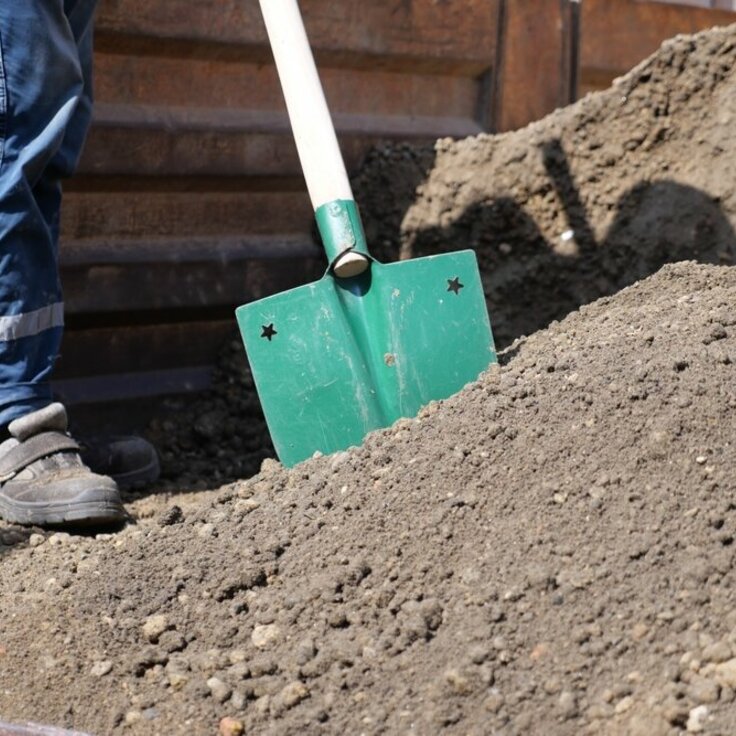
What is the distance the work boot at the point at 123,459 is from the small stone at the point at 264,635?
1.23 metres

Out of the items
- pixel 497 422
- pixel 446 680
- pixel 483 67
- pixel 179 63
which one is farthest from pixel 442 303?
pixel 483 67

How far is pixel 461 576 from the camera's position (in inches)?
71.4

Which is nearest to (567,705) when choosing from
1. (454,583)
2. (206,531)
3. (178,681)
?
(454,583)

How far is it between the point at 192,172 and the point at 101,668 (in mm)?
1969

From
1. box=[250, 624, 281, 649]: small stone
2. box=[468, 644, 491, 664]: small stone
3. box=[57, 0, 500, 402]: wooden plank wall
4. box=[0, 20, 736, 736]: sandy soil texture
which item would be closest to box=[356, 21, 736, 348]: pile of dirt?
box=[57, 0, 500, 402]: wooden plank wall

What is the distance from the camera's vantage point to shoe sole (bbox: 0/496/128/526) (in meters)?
2.40

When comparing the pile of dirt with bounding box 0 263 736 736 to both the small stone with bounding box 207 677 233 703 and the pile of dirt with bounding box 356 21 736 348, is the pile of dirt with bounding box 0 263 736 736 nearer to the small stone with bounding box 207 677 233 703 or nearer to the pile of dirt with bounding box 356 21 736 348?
the small stone with bounding box 207 677 233 703

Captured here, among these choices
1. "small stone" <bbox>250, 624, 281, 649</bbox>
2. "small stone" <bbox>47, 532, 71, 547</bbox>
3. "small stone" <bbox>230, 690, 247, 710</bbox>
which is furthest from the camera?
"small stone" <bbox>47, 532, 71, 547</bbox>

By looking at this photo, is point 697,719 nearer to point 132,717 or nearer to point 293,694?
point 293,694

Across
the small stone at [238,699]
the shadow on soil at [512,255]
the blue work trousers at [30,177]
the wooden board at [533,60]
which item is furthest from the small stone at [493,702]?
the wooden board at [533,60]

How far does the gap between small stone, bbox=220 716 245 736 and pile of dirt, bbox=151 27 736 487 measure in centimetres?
155

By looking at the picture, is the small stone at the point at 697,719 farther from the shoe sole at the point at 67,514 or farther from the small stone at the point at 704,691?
the shoe sole at the point at 67,514

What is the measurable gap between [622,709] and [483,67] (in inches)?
119

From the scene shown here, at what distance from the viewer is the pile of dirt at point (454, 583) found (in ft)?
5.25
